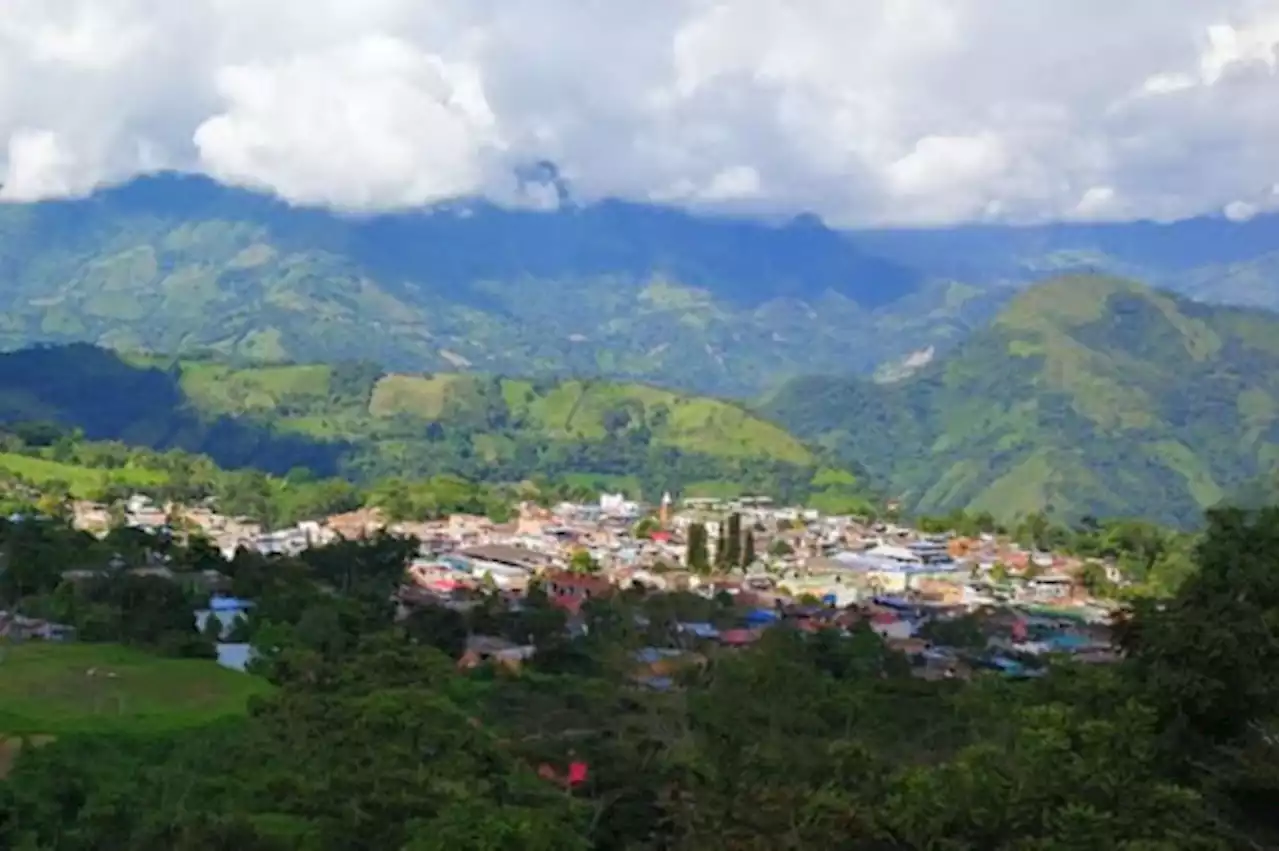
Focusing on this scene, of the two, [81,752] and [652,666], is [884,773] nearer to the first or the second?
[81,752]

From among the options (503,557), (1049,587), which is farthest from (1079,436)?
(503,557)

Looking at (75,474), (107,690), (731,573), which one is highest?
(75,474)

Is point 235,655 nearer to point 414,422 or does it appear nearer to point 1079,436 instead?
point 414,422

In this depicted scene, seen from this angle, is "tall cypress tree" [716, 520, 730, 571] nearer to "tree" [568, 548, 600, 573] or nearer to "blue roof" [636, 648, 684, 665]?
"tree" [568, 548, 600, 573]

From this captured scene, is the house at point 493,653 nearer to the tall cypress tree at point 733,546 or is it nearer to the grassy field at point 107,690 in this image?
the grassy field at point 107,690

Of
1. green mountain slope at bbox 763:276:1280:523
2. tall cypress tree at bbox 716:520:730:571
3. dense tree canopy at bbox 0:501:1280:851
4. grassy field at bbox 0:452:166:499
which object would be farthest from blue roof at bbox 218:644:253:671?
green mountain slope at bbox 763:276:1280:523
